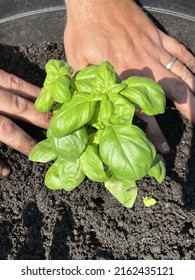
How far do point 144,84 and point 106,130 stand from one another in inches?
6.0

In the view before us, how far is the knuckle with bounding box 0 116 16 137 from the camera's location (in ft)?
4.86

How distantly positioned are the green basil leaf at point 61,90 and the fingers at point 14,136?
53 cm

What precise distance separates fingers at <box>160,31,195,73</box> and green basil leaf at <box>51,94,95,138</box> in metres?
0.80

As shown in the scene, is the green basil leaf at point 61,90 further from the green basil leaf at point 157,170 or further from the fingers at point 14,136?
the fingers at point 14,136

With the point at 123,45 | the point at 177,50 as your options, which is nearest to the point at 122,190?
the point at 123,45

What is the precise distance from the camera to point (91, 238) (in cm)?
143

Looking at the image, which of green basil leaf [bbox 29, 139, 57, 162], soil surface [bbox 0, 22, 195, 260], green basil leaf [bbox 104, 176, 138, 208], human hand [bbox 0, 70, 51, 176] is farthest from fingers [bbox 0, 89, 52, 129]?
green basil leaf [bbox 104, 176, 138, 208]

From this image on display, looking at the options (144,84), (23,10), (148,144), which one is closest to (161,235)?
(148,144)

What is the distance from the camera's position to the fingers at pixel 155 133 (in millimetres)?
1491

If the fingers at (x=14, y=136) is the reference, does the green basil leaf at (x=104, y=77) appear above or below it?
above

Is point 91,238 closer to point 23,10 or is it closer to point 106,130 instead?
point 106,130

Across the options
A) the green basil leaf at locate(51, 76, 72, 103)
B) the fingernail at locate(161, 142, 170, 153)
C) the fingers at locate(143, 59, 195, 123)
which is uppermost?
the green basil leaf at locate(51, 76, 72, 103)

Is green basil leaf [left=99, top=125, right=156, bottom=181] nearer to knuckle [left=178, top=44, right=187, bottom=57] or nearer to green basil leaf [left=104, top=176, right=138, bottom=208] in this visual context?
green basil leaf [left=104, top=176, right=138, bottom=208]

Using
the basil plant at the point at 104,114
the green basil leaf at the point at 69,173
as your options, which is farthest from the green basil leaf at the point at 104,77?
the green basil leaf at the point at 69,173
